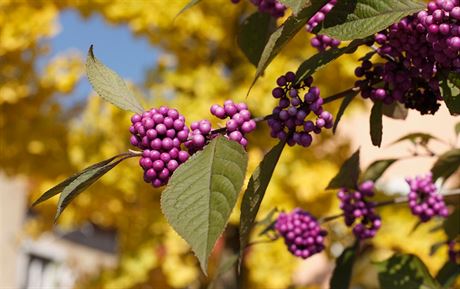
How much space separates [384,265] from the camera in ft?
4.21

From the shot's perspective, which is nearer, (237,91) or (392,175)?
(237,91)

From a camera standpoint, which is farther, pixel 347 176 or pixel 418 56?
pixel 347 176

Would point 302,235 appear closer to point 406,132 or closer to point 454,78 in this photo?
point 454,78

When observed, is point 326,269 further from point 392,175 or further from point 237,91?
point 237,91

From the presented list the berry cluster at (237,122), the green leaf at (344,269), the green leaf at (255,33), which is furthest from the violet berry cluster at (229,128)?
the green leaf at (344,269)

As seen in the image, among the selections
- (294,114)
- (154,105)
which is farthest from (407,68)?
(154,105)

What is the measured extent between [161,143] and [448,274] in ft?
2.63

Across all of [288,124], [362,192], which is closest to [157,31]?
[362,192]

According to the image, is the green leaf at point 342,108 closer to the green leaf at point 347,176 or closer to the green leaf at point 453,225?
the green leaf at point 347,176

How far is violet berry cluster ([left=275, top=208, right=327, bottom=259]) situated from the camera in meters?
1.26

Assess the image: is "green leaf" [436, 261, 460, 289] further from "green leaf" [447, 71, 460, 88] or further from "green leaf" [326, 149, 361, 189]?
"green leaf" [447, 71, 460, 88]

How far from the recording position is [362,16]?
31.7 inches

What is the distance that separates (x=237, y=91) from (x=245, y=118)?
514 cm

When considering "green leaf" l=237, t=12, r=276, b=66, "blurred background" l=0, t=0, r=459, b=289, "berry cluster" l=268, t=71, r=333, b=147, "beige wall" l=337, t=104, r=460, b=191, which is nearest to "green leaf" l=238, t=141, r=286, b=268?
"berry cluster" l=268, t=71, r=333, b=147
